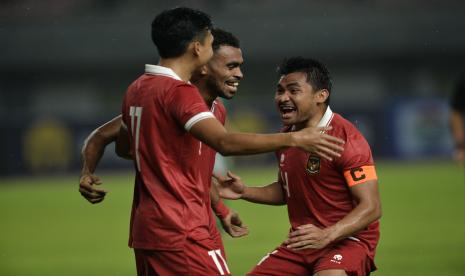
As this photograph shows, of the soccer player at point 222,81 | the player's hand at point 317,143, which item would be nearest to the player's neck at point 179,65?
the player's hand at point 317,143

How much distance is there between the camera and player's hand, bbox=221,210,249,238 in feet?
19.9

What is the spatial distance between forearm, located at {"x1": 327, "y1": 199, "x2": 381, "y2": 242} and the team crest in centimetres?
46

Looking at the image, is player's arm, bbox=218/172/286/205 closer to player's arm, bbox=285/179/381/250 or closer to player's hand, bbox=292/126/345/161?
player's arm, bbox=285/179/381/250

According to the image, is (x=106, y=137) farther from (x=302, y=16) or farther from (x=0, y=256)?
(x=302, y=16)

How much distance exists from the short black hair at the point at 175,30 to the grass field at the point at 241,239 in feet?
15.1

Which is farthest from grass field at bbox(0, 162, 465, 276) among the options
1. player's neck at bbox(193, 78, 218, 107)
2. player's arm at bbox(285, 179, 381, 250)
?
player's neck at bbox(193, 78, 218, 107)

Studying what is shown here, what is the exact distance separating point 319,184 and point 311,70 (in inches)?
30.0

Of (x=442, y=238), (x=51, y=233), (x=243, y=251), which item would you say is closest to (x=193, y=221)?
(x=243, y=251)

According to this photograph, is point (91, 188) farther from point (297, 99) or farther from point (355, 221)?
point (355, 221)

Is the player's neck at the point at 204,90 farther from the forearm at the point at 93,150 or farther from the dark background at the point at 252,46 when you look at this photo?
the dark background at the point at 252,46

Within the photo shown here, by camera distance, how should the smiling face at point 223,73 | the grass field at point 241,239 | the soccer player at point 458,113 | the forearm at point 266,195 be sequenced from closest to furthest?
the smiling face at point 223,73
the forearm at point 266,195
the soccer player at point 458,113
the grass field at point 241,239

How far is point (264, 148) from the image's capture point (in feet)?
15.4

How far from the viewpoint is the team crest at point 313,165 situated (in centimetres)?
597

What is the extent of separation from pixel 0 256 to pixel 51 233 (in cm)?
215
